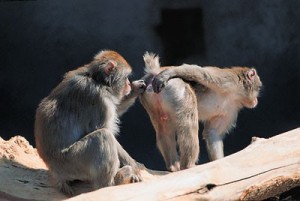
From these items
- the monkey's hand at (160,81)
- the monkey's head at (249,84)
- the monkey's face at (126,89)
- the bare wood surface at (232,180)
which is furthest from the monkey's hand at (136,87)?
the bare wood surface at (232,180)

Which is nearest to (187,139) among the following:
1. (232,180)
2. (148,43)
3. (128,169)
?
(128,169)

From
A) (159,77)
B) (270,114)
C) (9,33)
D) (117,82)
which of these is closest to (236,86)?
(159,77)

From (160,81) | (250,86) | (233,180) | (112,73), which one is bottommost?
(233,180)

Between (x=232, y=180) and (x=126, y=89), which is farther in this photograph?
(x=126, y=89)

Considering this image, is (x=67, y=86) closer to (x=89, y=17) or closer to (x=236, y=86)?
(x=236, y=86)

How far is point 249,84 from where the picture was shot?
1035cm

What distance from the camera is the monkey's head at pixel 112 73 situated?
882 cm

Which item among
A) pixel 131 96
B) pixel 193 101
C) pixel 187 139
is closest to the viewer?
pixel 131 96

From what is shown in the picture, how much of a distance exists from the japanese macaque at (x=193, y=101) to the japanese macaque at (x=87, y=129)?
0.65 metres

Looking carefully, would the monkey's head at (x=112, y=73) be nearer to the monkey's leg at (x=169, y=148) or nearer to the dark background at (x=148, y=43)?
the monkey's leg at (x=169, y=148)

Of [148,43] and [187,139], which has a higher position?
[148,43]

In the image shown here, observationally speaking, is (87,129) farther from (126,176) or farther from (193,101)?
(193,101)

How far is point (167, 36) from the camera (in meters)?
13.5

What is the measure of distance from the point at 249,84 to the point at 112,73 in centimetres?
216
